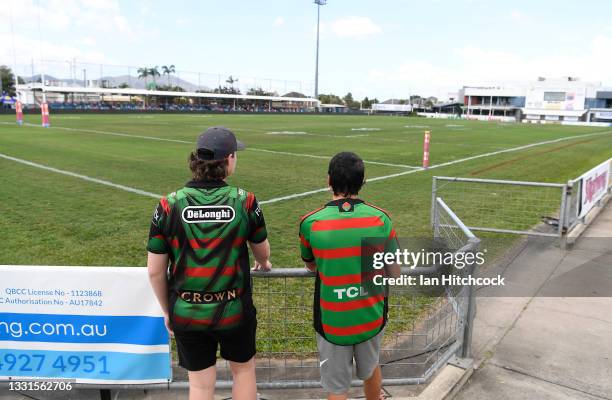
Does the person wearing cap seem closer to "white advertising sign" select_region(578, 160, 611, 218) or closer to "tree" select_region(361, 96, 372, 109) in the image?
"white advertising sign" select_region(578, 160, 611, 218)

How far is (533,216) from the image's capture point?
9.44 meters

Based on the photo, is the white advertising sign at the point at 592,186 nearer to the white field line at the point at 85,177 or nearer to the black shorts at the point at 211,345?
the black shorts at the point at 211,345

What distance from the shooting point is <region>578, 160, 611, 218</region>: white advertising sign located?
27.8 feet

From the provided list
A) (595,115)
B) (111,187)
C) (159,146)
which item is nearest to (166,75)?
(595,115)

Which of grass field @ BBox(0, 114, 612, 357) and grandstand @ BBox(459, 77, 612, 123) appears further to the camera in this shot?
grandstand @ BBox(459, 77, 612, 123)

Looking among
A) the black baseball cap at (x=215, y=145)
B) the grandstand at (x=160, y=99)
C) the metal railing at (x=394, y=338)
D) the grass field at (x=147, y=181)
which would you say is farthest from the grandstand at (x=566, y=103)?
the black baseball cap at (x=215, y=145)

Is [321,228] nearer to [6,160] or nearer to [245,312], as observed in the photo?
[245,312]

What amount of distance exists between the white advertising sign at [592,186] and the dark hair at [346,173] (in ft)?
23.1

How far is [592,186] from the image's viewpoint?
9.24 meters

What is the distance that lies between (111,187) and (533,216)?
922 centimetres

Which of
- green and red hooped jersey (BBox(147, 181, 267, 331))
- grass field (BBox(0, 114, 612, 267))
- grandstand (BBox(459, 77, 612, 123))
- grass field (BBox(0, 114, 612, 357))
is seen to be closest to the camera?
green and red hooped jersey (BBox(147, 181, 267, 331))

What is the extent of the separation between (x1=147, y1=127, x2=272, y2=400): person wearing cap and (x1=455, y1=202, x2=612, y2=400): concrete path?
75.9 inches

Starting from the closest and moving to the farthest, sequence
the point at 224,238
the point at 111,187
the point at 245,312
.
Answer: the point at 224,238 < the point at 245,312 < the point at 111,187

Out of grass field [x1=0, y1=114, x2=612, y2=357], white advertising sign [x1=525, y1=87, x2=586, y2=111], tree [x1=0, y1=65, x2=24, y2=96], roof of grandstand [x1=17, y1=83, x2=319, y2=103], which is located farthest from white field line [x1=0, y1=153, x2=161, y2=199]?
white advertising sign [x1=525, y1=87, x2=586, y2=111]
